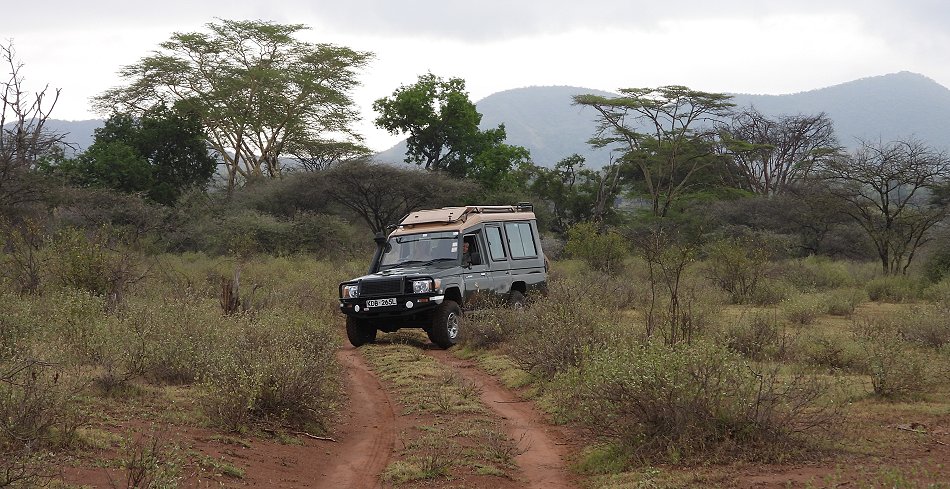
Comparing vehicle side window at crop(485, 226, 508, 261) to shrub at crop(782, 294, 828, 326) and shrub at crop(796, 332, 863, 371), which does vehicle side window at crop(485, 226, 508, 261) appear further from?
shrub at crop(782, 294, 828, 326)

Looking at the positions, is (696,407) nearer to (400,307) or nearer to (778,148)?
(400,307)

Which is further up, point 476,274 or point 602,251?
point 476,274

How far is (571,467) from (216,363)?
3.90m

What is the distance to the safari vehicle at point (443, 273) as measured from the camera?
44.5 ft

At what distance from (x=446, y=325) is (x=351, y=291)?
5.13 ft

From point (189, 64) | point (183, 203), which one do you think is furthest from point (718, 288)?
point (189, 64)

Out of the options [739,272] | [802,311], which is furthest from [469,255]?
[739,272]

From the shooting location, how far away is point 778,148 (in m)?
57.2

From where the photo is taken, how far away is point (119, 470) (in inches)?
248

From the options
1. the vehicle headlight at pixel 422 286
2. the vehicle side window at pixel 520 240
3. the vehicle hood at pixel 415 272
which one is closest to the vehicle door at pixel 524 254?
the vehicle side window at pixel 520 240

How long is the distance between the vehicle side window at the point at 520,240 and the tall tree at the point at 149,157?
22866 millimetres

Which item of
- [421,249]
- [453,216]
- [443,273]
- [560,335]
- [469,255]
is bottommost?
[560,335]

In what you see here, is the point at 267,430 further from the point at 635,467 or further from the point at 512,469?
the point at 635,467

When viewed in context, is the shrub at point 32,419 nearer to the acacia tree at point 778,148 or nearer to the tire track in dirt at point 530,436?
the tire track in dirt at point 530,436
